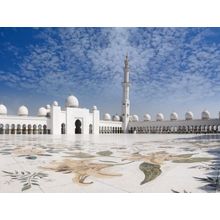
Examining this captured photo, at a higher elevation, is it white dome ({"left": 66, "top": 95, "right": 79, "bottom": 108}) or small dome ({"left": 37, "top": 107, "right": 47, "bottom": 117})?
white dome ({"left": 66, "top": 95, "right": 79, "bottom": 108})

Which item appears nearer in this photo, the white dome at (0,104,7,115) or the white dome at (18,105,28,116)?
the white dome at (0,104,7,115)

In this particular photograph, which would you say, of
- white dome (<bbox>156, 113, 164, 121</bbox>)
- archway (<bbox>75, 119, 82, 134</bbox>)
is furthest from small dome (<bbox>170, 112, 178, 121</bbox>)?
archway (<bbox>75, 119, 82, 134</bbox>)

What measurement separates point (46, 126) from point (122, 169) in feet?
53.9

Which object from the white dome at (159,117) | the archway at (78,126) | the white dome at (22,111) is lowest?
the archway at (78,126)

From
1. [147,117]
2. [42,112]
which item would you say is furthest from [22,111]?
[147,117]

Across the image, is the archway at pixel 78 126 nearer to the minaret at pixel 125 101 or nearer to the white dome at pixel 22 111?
the white dome at pixel 22 111

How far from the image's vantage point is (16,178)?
2195 millimetres

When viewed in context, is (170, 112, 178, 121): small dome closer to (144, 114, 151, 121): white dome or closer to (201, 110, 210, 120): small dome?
(144, 114, 151, 121): white dome

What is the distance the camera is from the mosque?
1764 cm

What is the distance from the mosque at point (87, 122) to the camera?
57.9ft

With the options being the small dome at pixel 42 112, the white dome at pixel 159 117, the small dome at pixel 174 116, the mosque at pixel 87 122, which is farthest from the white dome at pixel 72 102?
the small dome at pixel 174 116

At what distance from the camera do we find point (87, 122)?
20391mm

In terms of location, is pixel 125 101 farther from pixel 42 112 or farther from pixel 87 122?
pixel 42 112
